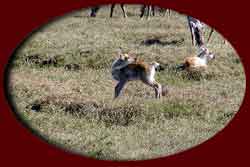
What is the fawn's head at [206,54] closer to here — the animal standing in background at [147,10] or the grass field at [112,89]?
the grass field at [112,89]

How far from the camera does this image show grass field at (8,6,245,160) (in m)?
10.2

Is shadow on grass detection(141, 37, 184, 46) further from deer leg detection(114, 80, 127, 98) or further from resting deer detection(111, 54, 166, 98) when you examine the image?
deer leg detection(114, 80, 127, 98)

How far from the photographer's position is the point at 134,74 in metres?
10.7

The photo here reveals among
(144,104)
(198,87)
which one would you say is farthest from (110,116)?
(198,87)

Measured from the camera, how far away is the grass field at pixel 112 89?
10.2 m

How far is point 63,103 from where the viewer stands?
34.7ft

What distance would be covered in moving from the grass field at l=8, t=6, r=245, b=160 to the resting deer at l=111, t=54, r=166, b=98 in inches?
2.7

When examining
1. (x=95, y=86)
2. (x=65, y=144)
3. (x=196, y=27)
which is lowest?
(x=65, y=144)

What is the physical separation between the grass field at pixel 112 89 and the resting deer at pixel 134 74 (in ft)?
0.22

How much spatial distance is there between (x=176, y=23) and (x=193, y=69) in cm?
70

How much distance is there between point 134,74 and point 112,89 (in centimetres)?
30

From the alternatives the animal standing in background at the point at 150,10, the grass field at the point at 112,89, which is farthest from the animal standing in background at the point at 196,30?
the animal standing in background at the point at 150,10

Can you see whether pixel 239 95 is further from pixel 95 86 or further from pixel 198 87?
pixel 95 86

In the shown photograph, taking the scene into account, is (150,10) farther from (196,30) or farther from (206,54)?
(206,54)
